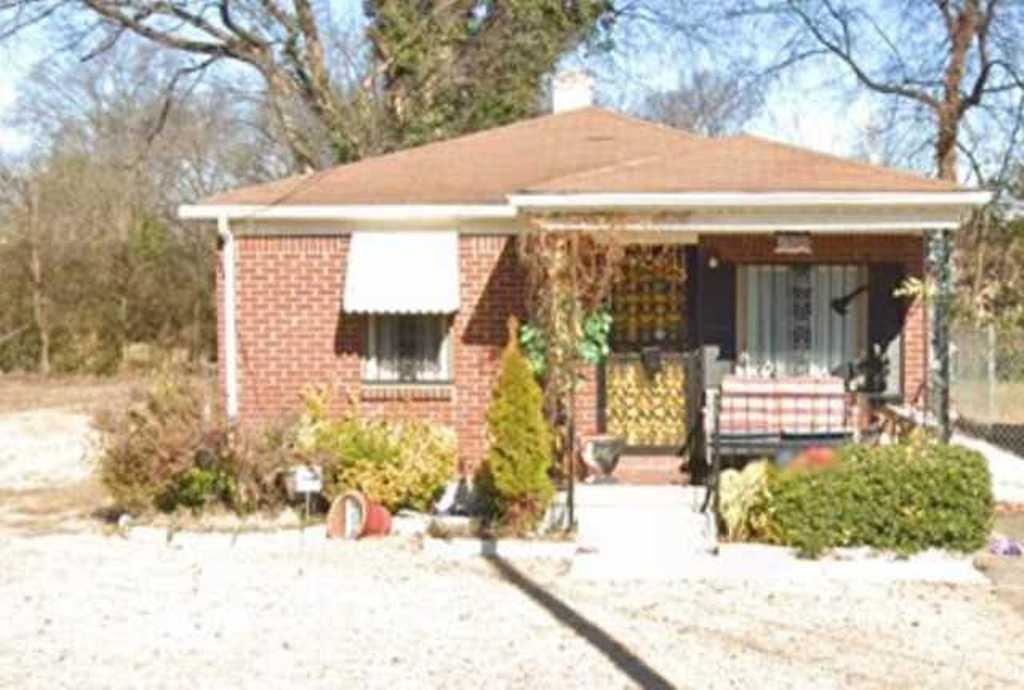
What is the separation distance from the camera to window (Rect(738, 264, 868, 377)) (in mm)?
14453

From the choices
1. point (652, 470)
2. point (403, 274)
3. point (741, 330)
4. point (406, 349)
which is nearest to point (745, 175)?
point (741, 330)

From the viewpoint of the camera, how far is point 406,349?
14703mm

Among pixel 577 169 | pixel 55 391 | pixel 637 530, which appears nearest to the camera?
pixel 637 530

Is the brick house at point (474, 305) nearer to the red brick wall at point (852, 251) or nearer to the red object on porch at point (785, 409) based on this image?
the red brick wall at point (852, 251)

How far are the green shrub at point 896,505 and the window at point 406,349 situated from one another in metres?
4.86

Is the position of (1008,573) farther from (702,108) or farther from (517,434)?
(702,108)

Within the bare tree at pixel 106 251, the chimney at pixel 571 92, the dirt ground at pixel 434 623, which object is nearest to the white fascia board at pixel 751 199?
the dirt ground at pixel 434 623

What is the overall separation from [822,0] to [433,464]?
2869 centimetres

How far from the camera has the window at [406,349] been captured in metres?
14.6

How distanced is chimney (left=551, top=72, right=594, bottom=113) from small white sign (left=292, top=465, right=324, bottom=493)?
8.49m

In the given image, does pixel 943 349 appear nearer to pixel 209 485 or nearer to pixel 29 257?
pixel 209 485

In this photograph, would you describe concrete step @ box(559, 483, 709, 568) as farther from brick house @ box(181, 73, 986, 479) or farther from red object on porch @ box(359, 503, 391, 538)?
red object on porch @ box(359, 503, 391, 538)

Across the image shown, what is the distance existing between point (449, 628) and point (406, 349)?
6.13 metres

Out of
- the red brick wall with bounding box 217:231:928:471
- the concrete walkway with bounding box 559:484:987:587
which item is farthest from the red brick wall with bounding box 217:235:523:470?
the concrete walkway with bounding box 559:484:987:587
